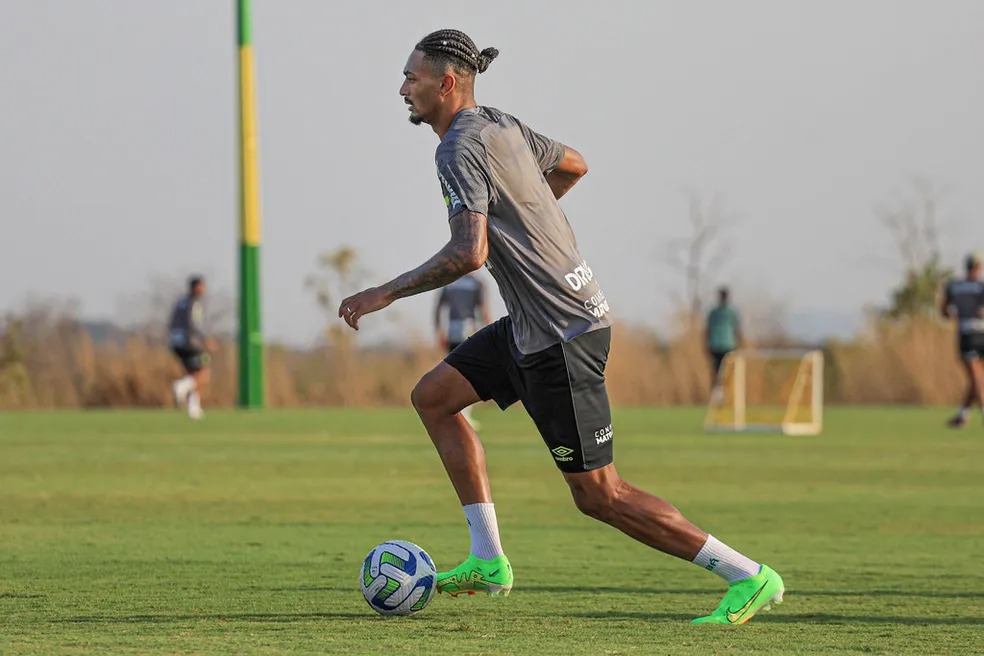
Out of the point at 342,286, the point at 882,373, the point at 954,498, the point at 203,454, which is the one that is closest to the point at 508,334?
the point at 954,498

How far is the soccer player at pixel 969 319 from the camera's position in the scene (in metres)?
23.7

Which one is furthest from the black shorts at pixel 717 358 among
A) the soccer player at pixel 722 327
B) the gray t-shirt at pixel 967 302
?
the gray t-shirt at pixel 967 302

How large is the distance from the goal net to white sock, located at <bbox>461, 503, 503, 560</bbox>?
1652 cm

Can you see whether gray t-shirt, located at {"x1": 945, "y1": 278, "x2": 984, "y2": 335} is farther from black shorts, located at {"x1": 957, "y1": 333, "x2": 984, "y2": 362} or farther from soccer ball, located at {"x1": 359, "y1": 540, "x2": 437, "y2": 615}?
soccer ball, located at {"x1": 359, "y1": 540, "x2": 437, "y2": 615}

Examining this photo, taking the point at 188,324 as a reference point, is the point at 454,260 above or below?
above

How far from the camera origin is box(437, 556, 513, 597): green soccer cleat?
7.31 metres

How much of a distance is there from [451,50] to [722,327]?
79.7 feet

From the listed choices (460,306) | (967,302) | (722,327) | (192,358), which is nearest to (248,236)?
(192,358)

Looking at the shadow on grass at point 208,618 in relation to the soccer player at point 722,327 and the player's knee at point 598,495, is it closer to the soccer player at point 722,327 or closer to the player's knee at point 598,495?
the player's knee at point 598,495

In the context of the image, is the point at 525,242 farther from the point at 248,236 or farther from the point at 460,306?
the point at 248,236

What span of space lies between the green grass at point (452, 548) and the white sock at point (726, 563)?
0.22 metres

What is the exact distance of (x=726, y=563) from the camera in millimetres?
6836

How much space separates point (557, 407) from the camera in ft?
22.4

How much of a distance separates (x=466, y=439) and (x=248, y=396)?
25248mm
